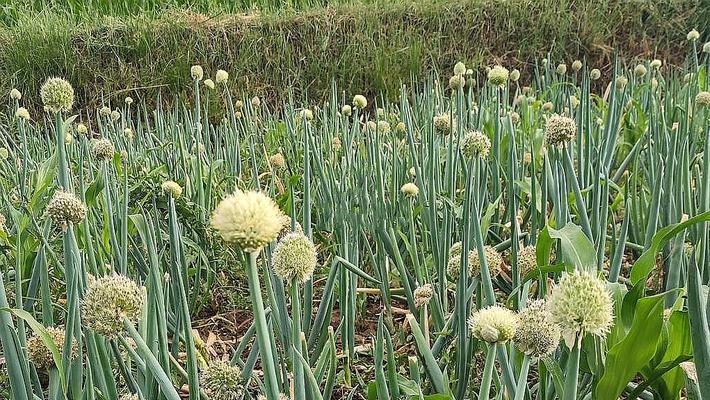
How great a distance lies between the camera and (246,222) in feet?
1.29

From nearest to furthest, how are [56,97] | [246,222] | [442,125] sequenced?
[246,222] → [56,97] → [442,125]

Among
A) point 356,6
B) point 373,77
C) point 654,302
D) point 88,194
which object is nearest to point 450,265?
point 654,302

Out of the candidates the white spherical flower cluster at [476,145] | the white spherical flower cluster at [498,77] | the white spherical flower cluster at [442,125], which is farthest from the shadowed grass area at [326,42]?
the white spherical flower cluster at [476,145]

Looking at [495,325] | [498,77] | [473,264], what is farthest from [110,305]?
[498,77]

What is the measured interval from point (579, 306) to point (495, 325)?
7cm

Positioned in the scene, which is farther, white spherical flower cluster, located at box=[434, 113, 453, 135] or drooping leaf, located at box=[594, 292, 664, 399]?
white spherical flower cluster, located at box=[434, 113, 453, 135]

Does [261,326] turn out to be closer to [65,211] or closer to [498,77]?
[65,211]

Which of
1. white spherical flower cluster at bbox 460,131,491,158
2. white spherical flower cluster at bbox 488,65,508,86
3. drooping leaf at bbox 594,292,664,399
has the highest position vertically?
white spherical flower cluster at bbox 488,65,508,86

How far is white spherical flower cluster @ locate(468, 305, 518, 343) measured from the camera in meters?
0.46

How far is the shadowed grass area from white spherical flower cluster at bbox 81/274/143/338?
2.89 m

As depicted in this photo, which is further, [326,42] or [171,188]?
[326,42]

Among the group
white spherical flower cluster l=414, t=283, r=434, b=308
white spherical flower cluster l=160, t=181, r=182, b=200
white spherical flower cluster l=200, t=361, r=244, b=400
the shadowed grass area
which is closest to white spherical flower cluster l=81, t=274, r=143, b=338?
white spherical flower cluster l=200, t=361, r=244, b=400

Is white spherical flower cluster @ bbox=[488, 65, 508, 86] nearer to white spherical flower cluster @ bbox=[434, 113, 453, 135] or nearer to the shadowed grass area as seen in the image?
white spherical flower cluster @ bbox=[434, 113, 453, 135]

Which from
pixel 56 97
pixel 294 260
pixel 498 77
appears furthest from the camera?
pixel 498 77
